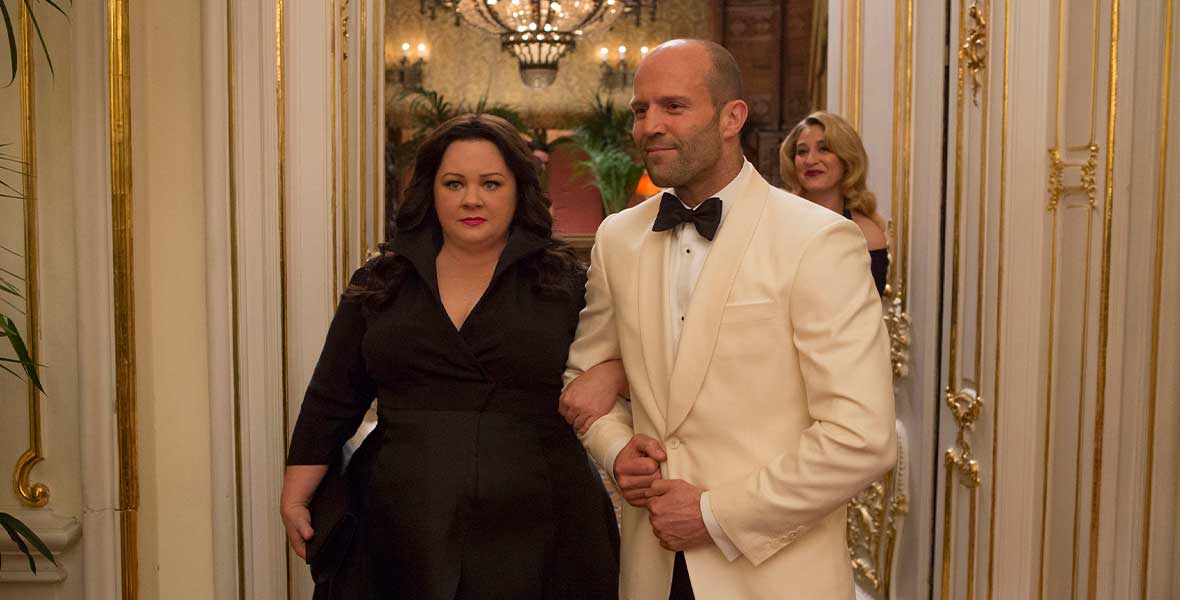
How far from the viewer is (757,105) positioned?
10688 millimetres

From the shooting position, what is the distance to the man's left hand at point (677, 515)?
1788 millimetres

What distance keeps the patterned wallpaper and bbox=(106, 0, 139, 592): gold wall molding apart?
27.9ft

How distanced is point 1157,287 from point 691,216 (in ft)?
4.32

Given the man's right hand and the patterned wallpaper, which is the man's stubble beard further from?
the patterned wallpaper

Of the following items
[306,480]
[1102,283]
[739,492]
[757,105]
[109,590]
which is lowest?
[109,590]

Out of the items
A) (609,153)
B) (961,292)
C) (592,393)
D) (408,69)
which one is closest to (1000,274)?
(961,292)

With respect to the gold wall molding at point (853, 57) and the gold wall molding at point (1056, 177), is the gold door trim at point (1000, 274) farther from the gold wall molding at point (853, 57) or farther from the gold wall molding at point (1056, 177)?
the gold wall molding at point (853, 57)

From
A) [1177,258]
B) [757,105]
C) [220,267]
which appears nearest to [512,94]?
[757,105]

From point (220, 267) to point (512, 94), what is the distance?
28.1 ft

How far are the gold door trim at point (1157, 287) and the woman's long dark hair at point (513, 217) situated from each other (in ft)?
4.31

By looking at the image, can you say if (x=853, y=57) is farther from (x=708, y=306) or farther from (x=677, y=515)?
(x=677, y=515)

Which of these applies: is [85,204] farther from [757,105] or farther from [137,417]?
[757,105]

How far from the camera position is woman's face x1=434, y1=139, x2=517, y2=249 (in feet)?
7.84

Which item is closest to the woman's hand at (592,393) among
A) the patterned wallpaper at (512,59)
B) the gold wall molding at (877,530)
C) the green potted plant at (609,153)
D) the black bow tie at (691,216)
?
the black bow tie at (691,216)
